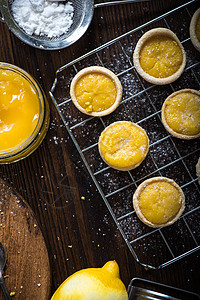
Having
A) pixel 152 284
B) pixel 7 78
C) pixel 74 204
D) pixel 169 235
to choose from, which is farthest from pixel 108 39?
pixel 152 284

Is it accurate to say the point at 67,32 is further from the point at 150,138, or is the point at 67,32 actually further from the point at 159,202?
the point at 159,202

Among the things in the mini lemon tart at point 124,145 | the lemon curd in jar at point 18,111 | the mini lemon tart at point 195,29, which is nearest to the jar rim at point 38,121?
the lemon curd in jar at point 18,111

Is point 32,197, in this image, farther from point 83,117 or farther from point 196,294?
point 196,294

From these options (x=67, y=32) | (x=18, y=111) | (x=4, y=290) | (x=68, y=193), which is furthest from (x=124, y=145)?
(x=4, y=290)

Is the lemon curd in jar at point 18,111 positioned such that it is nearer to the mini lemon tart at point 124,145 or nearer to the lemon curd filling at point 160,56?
the mini lemon tart at point 124,145

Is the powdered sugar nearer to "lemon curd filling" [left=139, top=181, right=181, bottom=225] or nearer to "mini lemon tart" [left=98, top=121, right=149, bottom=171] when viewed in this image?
"mini lemon tart" [left=98, top=121, right=149, bottom=171]

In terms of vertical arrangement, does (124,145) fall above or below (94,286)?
above

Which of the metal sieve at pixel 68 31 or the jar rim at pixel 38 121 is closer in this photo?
the jar rim at pixel 38 121
